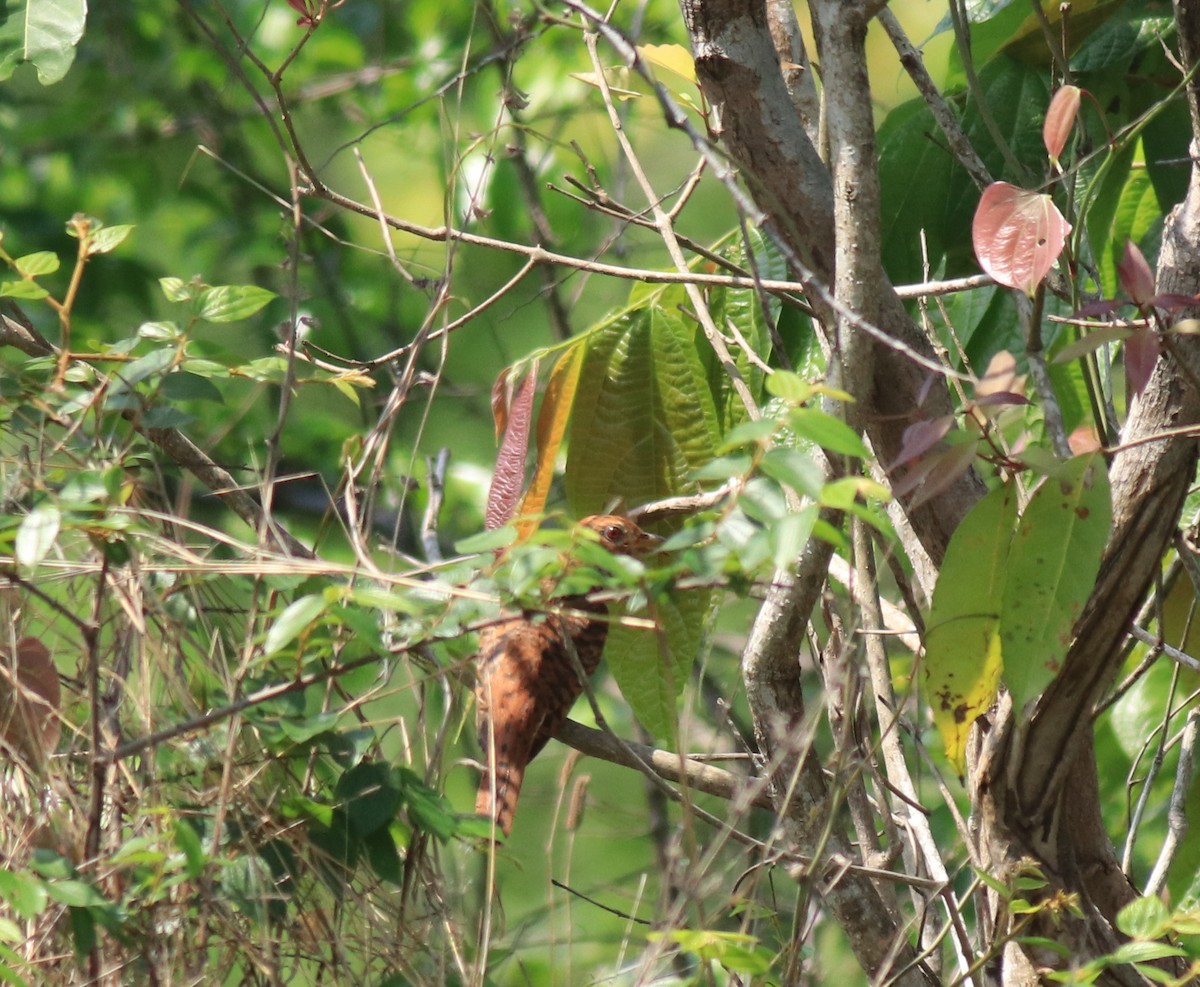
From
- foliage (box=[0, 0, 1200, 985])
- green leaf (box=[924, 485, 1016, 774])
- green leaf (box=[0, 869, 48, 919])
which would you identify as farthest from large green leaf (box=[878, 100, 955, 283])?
green leaf (box=[0, 869, 48, 919])

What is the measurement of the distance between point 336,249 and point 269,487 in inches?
157

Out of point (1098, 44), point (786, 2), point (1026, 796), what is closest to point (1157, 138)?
point (1098, 44)

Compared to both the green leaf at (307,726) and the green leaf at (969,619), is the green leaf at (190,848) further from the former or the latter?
the green leaf at (969,619)

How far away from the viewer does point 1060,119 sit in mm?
1073

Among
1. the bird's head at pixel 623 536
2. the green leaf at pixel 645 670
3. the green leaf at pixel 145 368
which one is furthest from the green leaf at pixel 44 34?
the green leaf at pixel 645 670

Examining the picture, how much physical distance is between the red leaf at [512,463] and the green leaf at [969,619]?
45 cm

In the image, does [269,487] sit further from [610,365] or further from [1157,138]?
[1157,138]

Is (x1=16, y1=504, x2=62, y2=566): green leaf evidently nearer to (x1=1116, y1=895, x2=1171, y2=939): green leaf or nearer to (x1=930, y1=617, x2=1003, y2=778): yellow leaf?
(x1=930, y1=617, x2=1003, y2=778): yellow leaf

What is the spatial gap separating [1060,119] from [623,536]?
81 cm

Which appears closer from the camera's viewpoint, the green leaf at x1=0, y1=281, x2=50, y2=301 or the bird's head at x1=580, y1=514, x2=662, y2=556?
the green leaf at x1=0, y1=281, x2=50, y2=301

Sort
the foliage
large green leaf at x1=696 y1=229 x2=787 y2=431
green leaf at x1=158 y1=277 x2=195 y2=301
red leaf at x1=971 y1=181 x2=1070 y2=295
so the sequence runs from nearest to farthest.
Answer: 1. the foliage
2. red leaf at x1=971 y1=181 x2=1070 y2=295
3. green leaf at x1=158 y1=277 x2=195 y2=301
4. large green leaf at x1=696 y1=229 x2=787 y2=431

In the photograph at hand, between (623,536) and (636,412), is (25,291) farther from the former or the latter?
(623,536)

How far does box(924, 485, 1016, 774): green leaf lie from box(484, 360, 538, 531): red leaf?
0.45 metres

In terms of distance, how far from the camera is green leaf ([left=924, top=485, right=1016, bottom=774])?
42.2 inches
